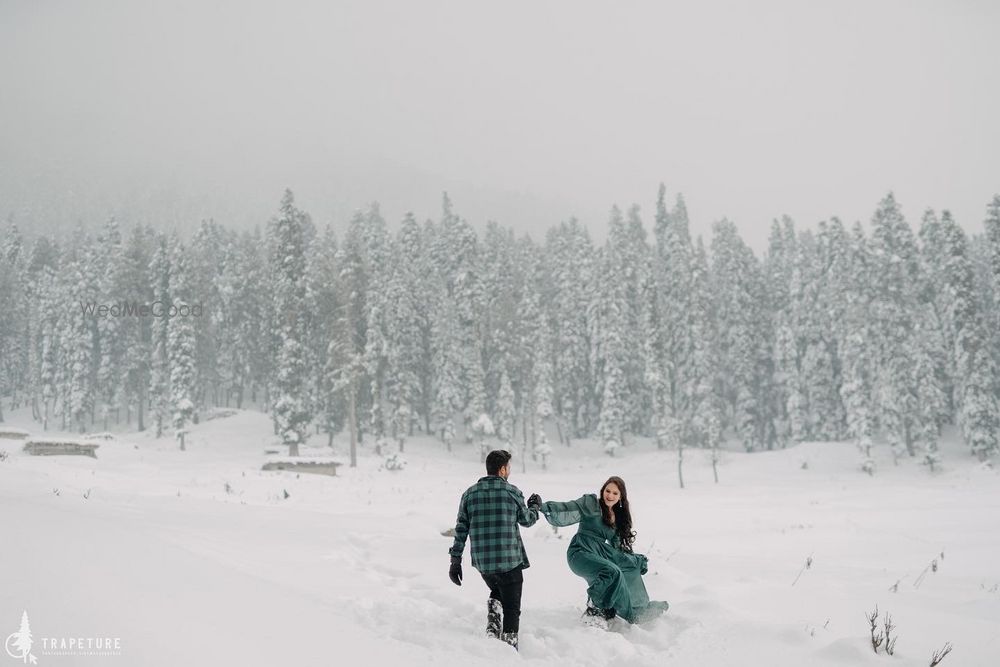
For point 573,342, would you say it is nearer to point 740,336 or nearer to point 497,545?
point 740,336

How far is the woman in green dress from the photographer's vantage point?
5.75 metres

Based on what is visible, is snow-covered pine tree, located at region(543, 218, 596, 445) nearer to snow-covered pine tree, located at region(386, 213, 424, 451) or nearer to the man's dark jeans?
snow-covered pine tree, located at region(386, 213, 424, 451)

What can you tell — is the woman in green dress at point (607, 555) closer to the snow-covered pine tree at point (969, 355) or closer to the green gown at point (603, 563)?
the green gown at point (603, 563)

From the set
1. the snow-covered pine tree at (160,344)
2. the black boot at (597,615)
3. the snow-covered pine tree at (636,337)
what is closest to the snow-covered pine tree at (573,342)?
the snow-covered pine tree at (636,337)

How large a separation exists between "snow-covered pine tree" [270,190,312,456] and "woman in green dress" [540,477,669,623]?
115 feet

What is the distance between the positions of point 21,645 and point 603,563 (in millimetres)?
4431

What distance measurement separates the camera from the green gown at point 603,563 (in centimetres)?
573

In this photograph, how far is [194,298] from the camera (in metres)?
49.9

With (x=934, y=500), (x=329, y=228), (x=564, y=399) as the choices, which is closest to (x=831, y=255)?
(x=564, y=399)

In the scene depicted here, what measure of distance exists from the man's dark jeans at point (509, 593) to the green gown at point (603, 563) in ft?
2.02

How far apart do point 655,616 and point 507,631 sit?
1559 mm

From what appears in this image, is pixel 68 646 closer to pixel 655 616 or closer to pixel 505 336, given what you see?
pixel 655 616

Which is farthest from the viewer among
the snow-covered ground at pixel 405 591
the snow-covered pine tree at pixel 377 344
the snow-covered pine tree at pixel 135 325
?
the snow-covered pine tree at pixel 135 325

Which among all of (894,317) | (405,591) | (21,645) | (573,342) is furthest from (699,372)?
(21,645)
